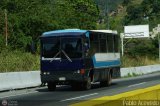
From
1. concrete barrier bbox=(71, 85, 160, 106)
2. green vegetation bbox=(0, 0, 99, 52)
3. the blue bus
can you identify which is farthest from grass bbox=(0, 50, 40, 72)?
concrete barrier bbox=(71, 85, 160, 106)

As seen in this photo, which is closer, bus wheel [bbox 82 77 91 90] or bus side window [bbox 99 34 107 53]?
bus wheel [bbox 82 77 91 90]

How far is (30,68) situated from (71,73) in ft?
37.1

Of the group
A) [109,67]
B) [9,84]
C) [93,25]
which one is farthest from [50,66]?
[93,25]

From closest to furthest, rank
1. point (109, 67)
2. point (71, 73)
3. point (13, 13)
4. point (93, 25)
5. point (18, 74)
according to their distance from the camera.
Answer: point (71, 73) → point (18, 74) → point (109, 67) → point (13, 13) → point (93, 25)

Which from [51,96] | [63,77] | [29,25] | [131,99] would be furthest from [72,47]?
[29,25]

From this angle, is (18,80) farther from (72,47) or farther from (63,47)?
(72,47)

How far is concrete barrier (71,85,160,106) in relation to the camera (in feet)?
26.6

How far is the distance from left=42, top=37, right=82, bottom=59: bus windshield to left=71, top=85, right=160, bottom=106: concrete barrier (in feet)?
48.5

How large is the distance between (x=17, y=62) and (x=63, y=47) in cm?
1020

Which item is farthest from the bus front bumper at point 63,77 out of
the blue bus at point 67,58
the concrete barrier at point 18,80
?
the concrete barrier at point 18,80

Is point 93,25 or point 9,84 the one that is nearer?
point 9,84

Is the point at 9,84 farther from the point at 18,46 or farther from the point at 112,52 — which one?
the point at 18,46

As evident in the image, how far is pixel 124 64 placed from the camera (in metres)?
54.4

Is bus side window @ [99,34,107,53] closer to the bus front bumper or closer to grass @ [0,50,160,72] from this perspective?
the bus front bumper
